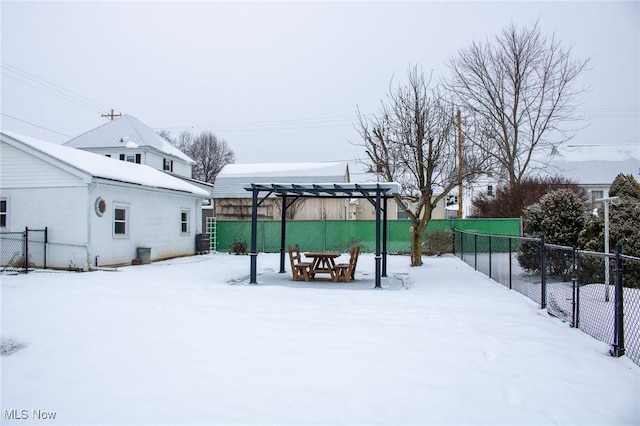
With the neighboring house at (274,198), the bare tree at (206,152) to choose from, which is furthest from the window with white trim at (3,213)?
the bare tree at (206,152)

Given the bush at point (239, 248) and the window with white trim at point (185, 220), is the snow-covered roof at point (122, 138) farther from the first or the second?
the bush at point (239, 248)

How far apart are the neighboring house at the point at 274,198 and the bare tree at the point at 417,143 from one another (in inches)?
400

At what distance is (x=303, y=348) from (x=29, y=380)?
9.67ft

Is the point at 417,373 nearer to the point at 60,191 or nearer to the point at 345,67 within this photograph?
the point at 60,191

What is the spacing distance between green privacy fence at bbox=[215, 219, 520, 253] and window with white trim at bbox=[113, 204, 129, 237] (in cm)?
705

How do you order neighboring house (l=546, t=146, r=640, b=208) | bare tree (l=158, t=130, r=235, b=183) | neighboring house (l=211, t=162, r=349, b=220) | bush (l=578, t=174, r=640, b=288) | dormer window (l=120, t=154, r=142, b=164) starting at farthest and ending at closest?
1. bare tree (l=158, t=130, r=235, b=183)
2. neighboring house (l=546, t=146, r=640, b=208)
3. dormer window (l=120, t=154, r=142, b=164)
4. neighboring house (l=211, t=162, r=349, b=220)
5. bush (l=578, t=174, r=640, b=288)

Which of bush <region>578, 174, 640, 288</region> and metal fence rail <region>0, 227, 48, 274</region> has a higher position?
bush <region>578, 174, 640, 288</region>

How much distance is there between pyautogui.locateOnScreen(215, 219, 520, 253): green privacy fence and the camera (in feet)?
68.5

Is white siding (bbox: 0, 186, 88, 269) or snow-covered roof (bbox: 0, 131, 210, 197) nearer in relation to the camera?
white siding (bbox: 0, 186, 88, 269)

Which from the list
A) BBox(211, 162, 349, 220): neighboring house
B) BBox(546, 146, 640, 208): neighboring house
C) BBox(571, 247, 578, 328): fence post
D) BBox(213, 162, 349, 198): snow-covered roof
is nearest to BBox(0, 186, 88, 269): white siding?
BBox(571, 247, 578, 328): fence post

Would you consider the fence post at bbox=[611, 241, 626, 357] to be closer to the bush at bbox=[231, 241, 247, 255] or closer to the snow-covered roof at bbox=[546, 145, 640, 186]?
the bush at bbox=[231, 241, 247, 255]

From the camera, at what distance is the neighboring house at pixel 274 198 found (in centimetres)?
2669

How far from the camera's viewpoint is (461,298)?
937 centimetres

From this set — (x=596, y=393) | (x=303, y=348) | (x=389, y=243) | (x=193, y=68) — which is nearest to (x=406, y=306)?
(x=303, y=348)
